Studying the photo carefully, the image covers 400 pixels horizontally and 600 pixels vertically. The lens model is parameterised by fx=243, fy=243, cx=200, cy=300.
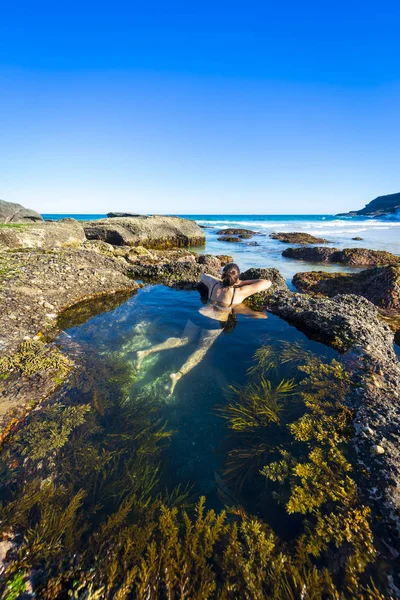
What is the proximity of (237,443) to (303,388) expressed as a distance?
1.71 metres

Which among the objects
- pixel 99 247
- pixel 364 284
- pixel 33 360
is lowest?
pixel 33 360

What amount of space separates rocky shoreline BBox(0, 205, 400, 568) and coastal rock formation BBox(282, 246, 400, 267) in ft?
35.4

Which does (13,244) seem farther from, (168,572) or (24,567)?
(168,572)

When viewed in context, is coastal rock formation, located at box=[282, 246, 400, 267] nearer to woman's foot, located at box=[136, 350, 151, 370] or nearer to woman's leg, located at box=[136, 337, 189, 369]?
woman's leg, located at box=[136, 337, 189, 369]

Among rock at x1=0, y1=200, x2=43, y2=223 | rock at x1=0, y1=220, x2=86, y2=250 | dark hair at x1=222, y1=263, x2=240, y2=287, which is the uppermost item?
rock at x1=0, y1=200, x2=43, y2=223

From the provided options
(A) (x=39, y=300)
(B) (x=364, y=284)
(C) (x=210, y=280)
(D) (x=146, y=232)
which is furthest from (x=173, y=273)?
(D) (x=146, y=232)

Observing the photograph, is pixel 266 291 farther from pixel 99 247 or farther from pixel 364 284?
pixel 99 247

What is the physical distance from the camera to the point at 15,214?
2597 centimetres

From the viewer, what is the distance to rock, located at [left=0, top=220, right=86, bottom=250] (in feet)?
42.0

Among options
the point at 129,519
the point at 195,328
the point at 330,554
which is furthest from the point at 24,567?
the point at 195,328

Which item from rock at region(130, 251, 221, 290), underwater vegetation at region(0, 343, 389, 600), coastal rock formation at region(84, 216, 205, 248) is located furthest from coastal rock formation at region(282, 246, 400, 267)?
underwater vegetation at region(0, 343, 389, 600)

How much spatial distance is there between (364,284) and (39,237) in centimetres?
1762

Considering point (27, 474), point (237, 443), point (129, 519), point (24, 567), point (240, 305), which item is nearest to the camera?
point (24, 567)

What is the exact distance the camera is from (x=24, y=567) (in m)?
2.16
